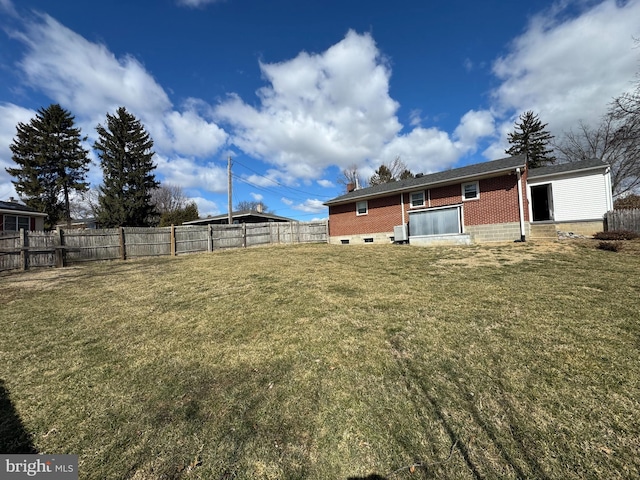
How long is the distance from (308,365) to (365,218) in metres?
16.4

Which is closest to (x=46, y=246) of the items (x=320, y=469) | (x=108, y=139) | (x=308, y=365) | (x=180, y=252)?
(x=180, y=252)

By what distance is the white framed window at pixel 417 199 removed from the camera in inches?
657

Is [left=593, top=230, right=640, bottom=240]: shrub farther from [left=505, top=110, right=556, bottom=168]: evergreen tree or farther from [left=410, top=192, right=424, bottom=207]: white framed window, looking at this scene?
[left=505, top=110, right=556, bottom=168]: evergreen tree

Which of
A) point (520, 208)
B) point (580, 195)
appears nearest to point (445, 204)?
point (520, 208)

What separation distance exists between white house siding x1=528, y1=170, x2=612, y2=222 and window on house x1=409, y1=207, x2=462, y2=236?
293 inches

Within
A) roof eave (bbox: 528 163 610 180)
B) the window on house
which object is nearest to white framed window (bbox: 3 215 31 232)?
the window on house

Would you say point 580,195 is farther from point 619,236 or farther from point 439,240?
point 439,240

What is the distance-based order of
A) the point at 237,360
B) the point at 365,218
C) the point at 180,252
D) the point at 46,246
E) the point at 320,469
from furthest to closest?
the point at 365,218, the point at 180,252, the point at 46,246, the point at 237,360, the point at 320,469

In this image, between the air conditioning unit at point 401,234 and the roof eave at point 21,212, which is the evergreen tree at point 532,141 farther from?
the roof eave at point 21,212

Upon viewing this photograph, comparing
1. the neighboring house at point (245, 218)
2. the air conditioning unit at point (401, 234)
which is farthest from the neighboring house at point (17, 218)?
the air conditioning unit at point (401, 234)

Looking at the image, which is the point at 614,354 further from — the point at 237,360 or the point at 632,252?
the point at 632,252

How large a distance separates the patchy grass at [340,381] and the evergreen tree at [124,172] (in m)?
23.0

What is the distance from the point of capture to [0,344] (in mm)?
4449

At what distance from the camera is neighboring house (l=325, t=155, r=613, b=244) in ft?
44.1
